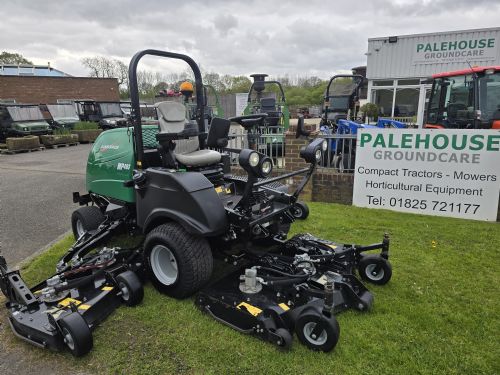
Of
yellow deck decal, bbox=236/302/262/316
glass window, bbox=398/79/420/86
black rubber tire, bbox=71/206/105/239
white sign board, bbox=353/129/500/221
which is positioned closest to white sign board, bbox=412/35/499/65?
glass window, bbox=398/79/420/86

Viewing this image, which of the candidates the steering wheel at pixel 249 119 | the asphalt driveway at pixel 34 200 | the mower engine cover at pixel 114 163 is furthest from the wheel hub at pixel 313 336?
the asphalt driveway at pixel 34 200

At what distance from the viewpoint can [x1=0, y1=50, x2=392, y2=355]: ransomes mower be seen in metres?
2.60

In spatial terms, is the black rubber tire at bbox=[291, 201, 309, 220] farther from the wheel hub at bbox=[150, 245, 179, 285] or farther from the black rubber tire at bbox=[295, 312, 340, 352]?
the black rubber tire at bbox=[295, 312, 340, 352]

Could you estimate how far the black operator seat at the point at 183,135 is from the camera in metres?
3.48

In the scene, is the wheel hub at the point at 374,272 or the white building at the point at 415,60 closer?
the wheel hub at the point at 374,272

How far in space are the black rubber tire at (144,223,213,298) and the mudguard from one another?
0.10 meters

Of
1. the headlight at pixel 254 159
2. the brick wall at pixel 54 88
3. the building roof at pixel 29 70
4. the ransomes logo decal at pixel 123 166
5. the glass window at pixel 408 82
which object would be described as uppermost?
the building roof at pixel 29 70

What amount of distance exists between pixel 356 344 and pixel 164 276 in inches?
68.4

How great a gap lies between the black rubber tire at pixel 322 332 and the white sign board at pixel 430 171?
3.79 meters

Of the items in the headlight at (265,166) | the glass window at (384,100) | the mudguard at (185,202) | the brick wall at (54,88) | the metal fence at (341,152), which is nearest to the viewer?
the headlight at (265,166)

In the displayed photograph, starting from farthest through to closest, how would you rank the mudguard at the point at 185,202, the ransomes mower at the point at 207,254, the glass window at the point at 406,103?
the glass window at the point at 406,103, the mudguard at the point at 185,202, the ransomes mower at the point at 207,254

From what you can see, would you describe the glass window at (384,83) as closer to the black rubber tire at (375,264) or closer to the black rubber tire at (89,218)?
the black rubber tire at (375,264)

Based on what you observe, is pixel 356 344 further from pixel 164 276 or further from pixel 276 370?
pixel 164 276

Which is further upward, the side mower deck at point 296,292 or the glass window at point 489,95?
the glass window at point 489,95
